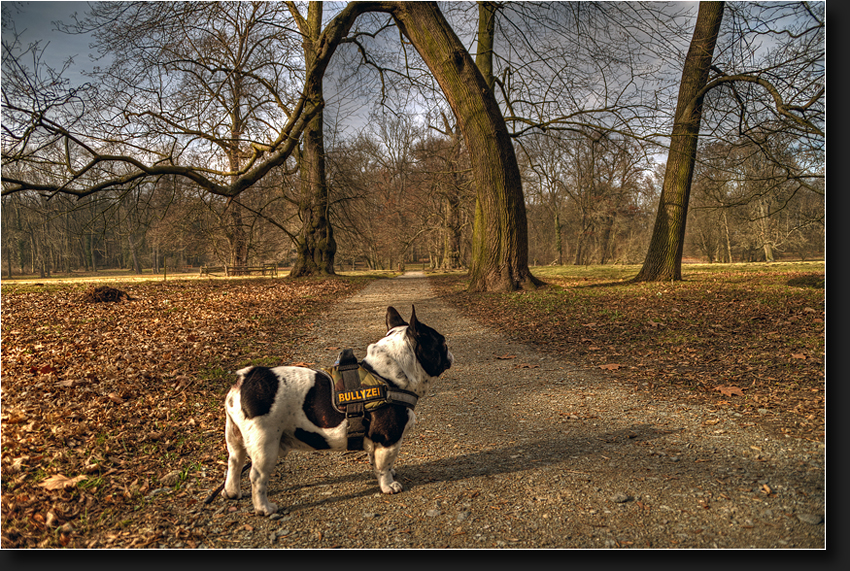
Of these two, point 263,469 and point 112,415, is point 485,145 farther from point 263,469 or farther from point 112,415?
point 263,469

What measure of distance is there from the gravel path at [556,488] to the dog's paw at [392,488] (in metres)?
0.04

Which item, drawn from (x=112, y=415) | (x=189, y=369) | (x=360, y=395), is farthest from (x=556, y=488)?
(x=189, y=369)

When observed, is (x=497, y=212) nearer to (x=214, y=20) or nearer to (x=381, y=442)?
(x=214, y=20)

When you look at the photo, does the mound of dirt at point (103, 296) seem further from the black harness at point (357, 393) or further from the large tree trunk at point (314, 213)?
the black harness at point (357, 393)

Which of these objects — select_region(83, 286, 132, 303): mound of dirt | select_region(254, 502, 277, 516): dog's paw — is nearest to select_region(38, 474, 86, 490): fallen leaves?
select_region(254, 502, 277, 516): dog's paw

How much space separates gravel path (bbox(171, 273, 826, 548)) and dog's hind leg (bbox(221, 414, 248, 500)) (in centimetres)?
8

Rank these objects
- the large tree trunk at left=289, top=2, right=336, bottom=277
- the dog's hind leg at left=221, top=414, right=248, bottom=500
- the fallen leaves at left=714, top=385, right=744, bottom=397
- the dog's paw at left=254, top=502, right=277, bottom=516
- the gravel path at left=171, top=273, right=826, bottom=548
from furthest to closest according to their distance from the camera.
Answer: the large tree trunk at left=289, top=2, right=336, bottom=277
the fallen leaves at left=714, top=385, right=744, bottom=397
the dog's paw at left=254, top=502, right=277, bottom=516
the dog's hind leg at left=221, top=414, right=248, bottom=500
the gravel path at left=171, top=273, right=826, bottom=548

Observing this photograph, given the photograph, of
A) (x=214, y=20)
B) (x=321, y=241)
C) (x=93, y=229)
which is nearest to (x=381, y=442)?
(x=93, y=229)

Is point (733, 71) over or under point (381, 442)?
over

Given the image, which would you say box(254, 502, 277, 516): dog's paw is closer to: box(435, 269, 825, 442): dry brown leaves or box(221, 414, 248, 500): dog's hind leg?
box(221, 414, 248, 500): dog's hind leg

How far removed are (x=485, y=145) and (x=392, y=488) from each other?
1165 centimetres

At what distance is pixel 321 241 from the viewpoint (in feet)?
79.5

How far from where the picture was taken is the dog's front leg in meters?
2.78

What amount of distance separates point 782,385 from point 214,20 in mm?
10954
